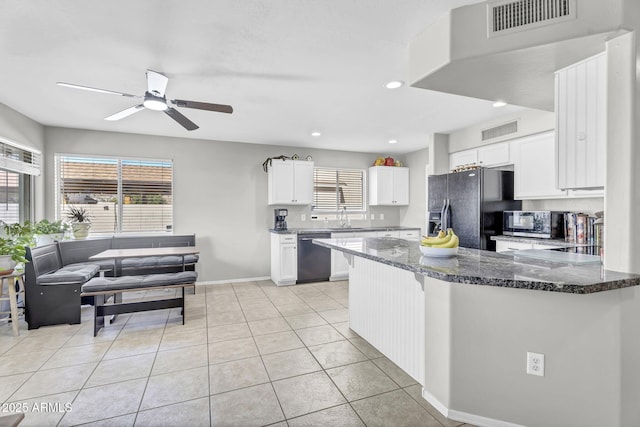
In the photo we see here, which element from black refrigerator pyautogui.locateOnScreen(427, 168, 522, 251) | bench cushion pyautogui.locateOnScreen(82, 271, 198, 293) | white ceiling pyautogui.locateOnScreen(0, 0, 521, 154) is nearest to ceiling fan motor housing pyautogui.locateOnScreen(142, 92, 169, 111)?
white ceiling pyautogui.locateOnScreen(0, 0, 521, 154)

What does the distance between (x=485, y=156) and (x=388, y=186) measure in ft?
6.88

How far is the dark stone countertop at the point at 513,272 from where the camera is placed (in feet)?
4.59

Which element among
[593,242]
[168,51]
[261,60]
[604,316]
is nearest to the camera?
[604,316]

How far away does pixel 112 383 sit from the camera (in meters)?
2.19

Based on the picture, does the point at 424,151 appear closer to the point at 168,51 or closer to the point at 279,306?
the point at 279,306

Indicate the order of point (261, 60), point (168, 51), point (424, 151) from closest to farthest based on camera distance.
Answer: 1. point (168, 51)
2. point (261, 60)
3. point (424, 151)

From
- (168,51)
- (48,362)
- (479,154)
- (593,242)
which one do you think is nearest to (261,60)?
(168,51)

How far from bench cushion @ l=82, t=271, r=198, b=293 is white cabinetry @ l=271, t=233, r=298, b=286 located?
1733 millimetres

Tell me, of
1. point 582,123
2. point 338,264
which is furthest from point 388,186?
point 582,123

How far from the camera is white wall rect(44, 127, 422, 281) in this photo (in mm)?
4949

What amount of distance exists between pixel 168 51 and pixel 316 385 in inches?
104

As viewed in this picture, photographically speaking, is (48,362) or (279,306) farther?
(279,306)

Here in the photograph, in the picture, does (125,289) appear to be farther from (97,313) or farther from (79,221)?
(79,221)

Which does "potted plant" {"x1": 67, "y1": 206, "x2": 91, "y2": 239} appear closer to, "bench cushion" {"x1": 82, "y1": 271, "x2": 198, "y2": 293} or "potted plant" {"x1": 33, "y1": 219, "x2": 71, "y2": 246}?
"potted plant" {"x1": 33, "y1": 219, "x2": 71, "y2": 246}
